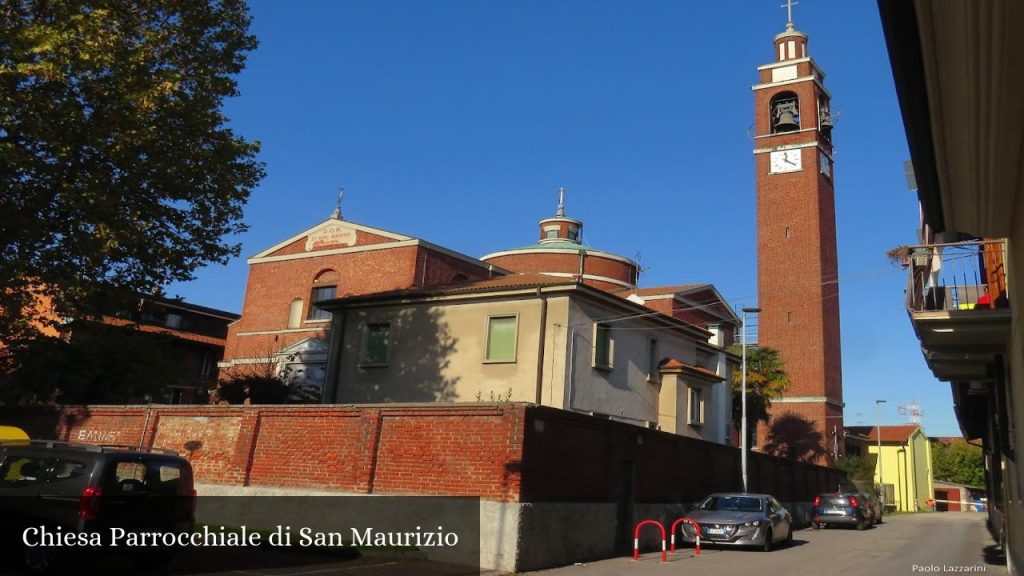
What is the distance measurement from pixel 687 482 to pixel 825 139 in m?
39.8

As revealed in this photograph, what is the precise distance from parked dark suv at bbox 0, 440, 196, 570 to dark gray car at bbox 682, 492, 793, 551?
11.9 metres

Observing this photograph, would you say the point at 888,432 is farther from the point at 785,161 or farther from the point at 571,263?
the point at 571,263

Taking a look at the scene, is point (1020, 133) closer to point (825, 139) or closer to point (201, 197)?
point (201, 197)

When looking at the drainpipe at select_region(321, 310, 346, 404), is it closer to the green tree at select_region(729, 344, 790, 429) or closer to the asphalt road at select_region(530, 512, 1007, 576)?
the asphalt road at select_region(530, 512, 1007, 576)

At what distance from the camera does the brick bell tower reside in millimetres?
47750

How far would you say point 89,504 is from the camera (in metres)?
8.95

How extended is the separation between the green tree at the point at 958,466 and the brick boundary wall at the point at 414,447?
77.1 metres

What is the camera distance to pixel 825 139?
52.7 meters

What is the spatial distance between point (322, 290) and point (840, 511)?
26.1m

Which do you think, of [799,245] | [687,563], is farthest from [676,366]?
[799,245]

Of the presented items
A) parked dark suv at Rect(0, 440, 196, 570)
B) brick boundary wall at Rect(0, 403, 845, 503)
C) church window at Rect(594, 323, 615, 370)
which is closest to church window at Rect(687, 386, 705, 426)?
church window at Rect(594, 323, 615, 370)

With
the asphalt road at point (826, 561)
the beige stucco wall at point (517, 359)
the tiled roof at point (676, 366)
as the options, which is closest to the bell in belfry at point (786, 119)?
the beige stucco wall at point (517, 359)

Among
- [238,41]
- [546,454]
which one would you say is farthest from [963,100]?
[238,41]

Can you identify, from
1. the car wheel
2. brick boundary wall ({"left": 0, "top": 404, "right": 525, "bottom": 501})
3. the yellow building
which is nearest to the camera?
the car wheel
